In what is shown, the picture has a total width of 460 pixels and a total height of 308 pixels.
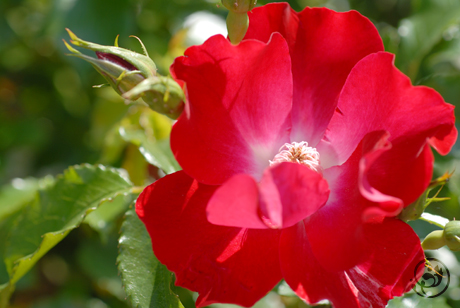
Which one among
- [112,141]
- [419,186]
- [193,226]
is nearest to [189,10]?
[112,141]

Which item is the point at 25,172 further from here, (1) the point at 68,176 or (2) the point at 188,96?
(2) the point at 188,96

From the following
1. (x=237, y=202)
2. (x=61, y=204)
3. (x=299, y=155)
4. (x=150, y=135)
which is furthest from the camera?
(x=150, y=135)

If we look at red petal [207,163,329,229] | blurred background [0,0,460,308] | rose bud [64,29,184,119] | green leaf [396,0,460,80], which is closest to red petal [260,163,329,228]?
red petal [207,163,329,229]

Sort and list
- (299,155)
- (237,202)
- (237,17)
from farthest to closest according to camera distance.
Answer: (299,155), (237,17), (237,202)

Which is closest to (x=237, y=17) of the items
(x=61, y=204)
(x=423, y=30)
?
(x=61, y=204)

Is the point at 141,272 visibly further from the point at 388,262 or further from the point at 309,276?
the point at 388,262

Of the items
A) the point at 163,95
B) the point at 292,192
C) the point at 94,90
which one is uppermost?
the point at 163,95

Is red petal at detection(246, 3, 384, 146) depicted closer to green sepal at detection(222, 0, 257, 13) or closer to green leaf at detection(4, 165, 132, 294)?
green sepal at detection(222, 0, 257, 13)
